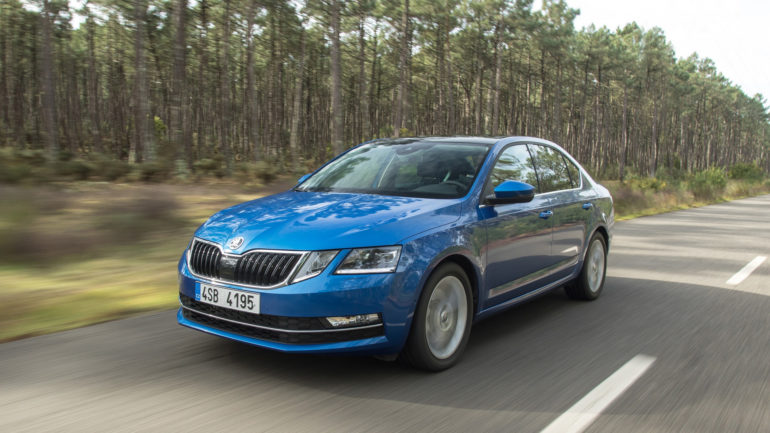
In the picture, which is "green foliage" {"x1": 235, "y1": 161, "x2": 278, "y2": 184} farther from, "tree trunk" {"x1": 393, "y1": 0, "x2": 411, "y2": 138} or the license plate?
"tree trunk" {"x1": 393, "y1": 0, "x2": 411, "y2": 138}

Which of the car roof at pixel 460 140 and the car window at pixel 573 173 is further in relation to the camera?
the car window at pixel 573 173

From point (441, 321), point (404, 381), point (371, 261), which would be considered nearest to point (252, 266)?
point (371, 261)

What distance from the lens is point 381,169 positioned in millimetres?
4957

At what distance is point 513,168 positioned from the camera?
510 centimetres

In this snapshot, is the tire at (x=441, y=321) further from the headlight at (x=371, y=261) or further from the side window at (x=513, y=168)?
the side window at (x=513, y=168)

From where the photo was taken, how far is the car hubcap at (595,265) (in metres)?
6.27

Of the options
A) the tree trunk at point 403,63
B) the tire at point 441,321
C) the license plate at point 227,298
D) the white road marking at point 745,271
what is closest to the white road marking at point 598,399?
the tire at point 441,321

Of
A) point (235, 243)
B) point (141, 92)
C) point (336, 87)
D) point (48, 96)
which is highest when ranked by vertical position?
point (336, 87)

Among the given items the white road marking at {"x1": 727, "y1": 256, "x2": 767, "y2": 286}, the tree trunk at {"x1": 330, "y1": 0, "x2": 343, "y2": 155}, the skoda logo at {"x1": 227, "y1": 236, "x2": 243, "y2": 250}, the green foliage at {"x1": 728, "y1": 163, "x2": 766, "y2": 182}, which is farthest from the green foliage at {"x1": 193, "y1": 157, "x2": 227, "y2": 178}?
the green foliage at {"x1": 728, "y1": 163, "x2": 766, "y2": 182}

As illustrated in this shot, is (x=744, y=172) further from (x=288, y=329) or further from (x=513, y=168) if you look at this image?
(x=288, y=329)

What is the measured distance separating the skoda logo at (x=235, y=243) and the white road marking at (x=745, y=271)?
6.34 m

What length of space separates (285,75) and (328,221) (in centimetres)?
5079

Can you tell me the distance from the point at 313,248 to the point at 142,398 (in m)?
1.23

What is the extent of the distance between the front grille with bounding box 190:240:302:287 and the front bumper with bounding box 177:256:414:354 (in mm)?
58
